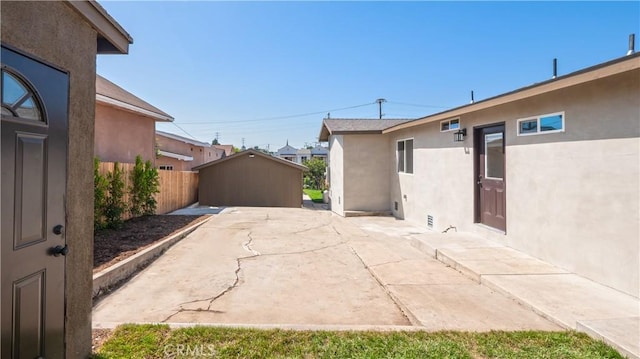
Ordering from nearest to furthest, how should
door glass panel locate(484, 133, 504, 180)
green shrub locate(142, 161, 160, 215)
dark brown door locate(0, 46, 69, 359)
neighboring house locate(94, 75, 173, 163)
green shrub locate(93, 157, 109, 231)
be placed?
dark brown door locate(0, 46, 69, 359)
door glass panel locate(484, 133, 504, 180)
green shrub locate(93, 157, 109, 231)
neighboring house locate(94, 75, 173, 163)
green shrub locate(142, 161, 160, 215)

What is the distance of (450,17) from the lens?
8.82 meters

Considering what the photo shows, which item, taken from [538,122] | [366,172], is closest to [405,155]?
[366,172]

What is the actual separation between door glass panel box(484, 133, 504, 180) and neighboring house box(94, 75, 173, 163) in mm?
10027

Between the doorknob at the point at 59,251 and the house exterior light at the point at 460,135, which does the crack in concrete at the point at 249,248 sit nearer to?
the doorknob at the point at 59,251

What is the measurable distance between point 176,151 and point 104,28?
21243 mm

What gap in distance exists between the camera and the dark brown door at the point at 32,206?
1.83 meters

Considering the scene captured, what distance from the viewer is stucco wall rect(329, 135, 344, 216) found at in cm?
1295

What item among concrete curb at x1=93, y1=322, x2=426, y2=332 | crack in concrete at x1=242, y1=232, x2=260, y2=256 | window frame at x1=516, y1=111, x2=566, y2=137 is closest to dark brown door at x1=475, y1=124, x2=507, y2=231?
window frame at x1=516, y1=111, x2=566, y2=137

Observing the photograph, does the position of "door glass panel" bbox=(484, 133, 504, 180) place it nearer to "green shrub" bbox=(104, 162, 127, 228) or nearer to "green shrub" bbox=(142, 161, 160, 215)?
"green shrub" bbox=(104, 162, 127, 228)

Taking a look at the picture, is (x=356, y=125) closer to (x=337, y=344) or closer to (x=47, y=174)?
(x=337, y=344)

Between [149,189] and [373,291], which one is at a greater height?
[149,189]

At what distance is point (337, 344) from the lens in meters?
2.91

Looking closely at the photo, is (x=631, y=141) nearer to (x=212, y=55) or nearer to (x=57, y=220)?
(x=57, y=220)

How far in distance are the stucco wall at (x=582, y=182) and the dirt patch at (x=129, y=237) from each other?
690 cm
